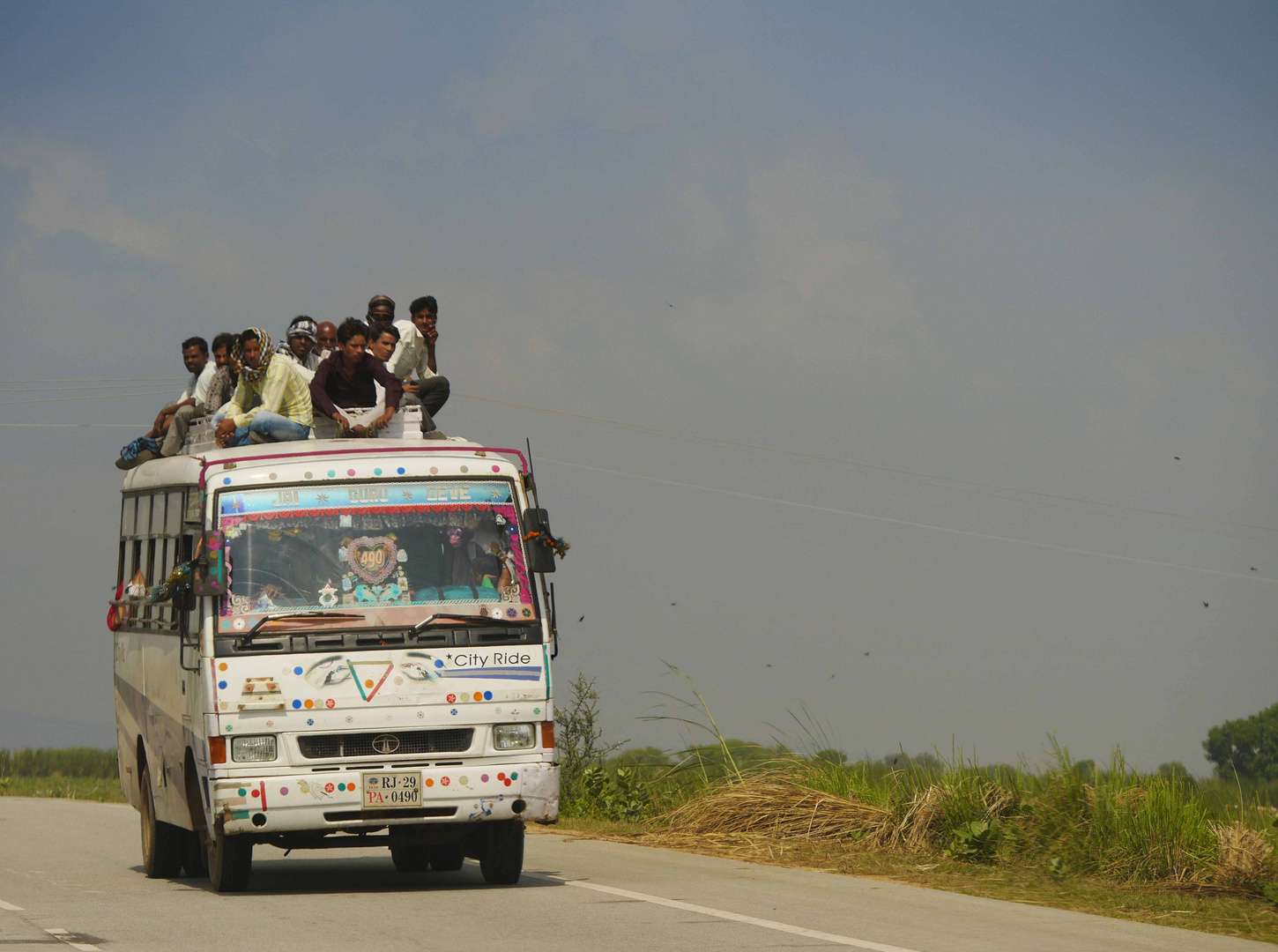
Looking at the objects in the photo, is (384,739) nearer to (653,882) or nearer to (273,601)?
(273,601)

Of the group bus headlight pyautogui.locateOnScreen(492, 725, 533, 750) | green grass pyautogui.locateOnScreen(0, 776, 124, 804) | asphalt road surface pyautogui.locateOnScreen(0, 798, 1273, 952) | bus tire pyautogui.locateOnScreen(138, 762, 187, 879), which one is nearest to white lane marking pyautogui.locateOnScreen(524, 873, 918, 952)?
asphalt road surface pyautogui.locateOnScreen(0, 798, 1273, 952)

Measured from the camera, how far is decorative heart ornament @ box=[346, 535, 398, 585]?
11.6 m

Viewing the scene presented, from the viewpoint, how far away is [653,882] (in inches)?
493

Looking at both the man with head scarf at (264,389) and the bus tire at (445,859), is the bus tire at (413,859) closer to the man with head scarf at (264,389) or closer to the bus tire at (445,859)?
the bus tire at (445,859)

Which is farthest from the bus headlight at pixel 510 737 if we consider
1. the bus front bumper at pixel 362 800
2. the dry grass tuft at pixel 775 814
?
the dry grass tuft at pixel 775 814

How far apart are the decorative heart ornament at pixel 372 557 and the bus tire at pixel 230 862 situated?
6.33 ft

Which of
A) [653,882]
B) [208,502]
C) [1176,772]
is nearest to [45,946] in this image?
[208,502]

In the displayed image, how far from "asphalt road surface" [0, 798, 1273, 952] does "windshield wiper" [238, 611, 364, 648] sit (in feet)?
5.50

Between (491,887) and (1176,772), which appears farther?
(1176,772)

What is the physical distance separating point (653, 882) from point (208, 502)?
161 inches

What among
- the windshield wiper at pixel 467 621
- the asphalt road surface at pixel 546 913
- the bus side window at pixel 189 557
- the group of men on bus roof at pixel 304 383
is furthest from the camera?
the group of men on bus roof at pixel 304 383

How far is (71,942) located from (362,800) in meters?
2.20

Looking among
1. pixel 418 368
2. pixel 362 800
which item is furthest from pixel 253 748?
pixel 418 368

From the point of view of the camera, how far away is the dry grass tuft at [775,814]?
51.0 ft
